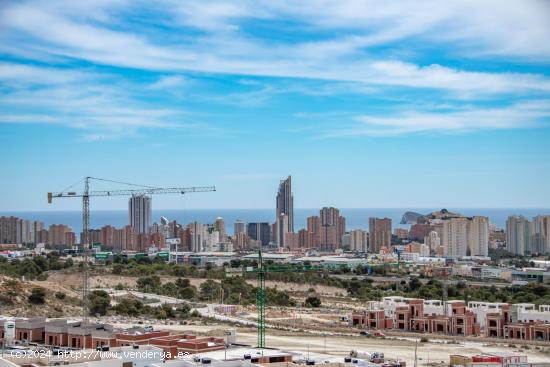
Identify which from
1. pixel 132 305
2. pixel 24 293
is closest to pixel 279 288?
pixel 132 305

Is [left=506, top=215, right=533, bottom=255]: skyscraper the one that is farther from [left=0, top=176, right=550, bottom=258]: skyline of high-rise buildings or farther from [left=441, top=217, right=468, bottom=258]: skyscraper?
[left=441, top=217, right=468, bottom=258]: skyscraper

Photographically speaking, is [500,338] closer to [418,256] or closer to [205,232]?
[418,256]

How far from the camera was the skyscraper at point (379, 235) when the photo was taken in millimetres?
64562

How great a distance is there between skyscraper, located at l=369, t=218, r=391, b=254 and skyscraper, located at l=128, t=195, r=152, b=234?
1912 cm

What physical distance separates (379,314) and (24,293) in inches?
416

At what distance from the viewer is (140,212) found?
2854 inches

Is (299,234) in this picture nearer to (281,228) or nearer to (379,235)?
(281,228)

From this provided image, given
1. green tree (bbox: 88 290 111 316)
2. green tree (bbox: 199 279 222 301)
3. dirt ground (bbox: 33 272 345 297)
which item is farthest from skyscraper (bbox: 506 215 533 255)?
green tree (bbox: 88 290 111 316)

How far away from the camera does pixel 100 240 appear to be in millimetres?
64625

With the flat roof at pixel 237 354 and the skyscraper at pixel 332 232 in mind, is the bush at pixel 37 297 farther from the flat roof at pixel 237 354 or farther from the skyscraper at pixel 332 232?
the skyscraper at pixel 332 232

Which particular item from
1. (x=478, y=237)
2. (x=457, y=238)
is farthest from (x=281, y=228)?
(x=478, y=237)

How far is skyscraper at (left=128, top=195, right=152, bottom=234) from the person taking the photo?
71.0 meters

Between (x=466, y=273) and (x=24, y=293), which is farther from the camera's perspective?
(x=466, y=273)

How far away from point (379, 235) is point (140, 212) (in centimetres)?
2128
